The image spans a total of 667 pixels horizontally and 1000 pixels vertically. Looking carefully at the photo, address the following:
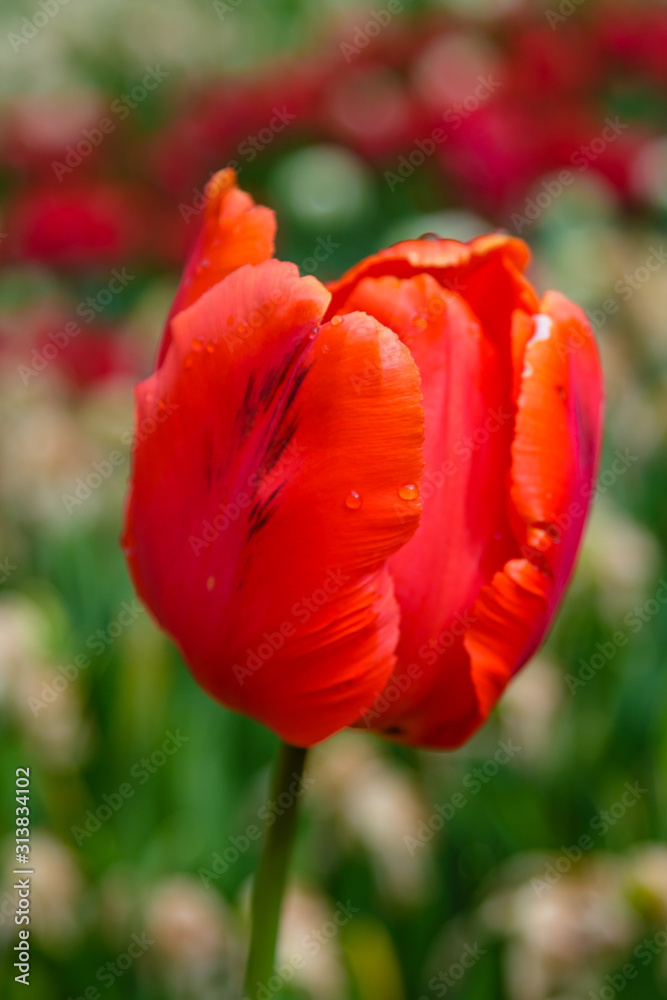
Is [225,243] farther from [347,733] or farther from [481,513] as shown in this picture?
[347,733]

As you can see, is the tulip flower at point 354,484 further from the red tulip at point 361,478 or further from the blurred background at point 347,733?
the blurred background at point 347,733

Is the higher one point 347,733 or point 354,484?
point 354,484

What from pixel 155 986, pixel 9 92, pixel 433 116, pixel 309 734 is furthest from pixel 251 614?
pixel 9 92

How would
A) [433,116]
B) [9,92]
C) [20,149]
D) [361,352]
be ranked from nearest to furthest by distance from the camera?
[361,352] → [433,116] → [20,149] → [9,92]

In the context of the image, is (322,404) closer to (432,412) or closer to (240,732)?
(432,412)

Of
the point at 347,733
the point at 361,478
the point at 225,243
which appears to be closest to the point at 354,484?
the point at 361,478

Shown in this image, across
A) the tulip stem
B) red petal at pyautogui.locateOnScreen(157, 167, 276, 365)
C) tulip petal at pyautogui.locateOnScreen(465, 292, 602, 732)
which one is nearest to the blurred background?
the tulip stem

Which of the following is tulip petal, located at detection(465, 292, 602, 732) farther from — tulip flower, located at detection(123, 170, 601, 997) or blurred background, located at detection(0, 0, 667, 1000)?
blurred background, located at detection(0, 0, 667, 1000)
